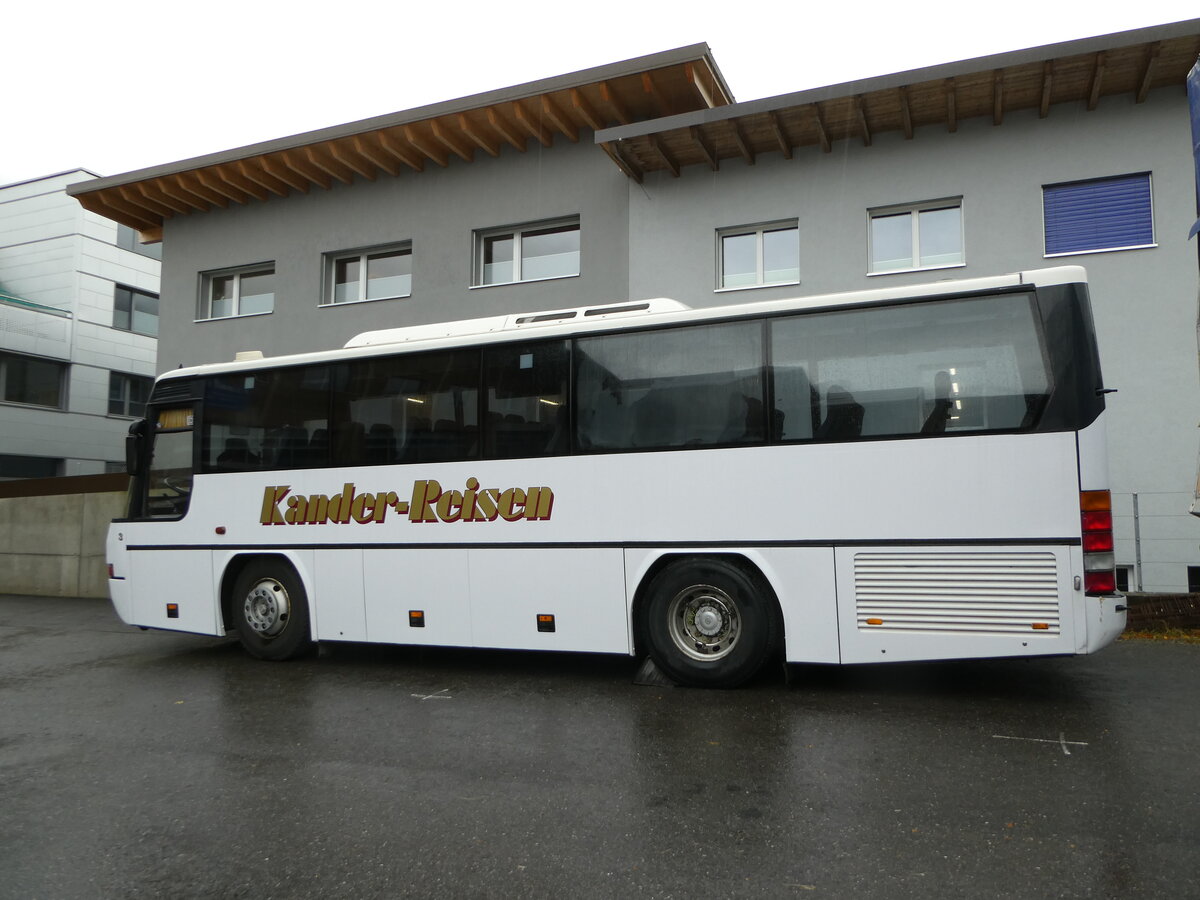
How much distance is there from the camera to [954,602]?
5.97 meters

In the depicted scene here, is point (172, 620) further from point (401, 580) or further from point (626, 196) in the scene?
point (626, 196)

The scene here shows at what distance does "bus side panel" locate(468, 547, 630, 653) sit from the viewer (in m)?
6.95

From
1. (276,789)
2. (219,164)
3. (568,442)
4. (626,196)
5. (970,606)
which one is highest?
(219,164)

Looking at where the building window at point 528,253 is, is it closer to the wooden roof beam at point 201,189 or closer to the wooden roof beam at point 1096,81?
the wooden roof beam at point 201,189

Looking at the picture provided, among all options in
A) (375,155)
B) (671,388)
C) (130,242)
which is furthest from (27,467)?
(671,388)

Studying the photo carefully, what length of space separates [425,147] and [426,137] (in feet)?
0.54

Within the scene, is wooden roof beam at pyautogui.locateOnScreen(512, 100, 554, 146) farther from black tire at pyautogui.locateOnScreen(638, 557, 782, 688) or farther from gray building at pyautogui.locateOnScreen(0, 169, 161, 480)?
gray building at pyautogui.locateOnScreen(0, 169, 161, 480)

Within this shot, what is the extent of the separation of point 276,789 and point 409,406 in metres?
3.83

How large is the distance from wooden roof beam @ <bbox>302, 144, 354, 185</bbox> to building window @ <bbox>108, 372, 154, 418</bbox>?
18608 millimetres

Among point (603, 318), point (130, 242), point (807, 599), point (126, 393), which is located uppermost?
point (130, 242)

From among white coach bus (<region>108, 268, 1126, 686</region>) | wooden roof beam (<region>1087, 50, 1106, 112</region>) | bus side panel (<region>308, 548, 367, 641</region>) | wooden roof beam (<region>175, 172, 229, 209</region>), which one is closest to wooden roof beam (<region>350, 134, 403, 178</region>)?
wooden roof beam (<region>175, 172, 229, 209</region>)

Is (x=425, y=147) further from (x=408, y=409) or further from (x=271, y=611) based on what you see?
(x=271, y=611)

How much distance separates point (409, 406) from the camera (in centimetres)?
774

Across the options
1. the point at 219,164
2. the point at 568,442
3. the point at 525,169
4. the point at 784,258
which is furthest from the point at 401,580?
the point at 219,164
